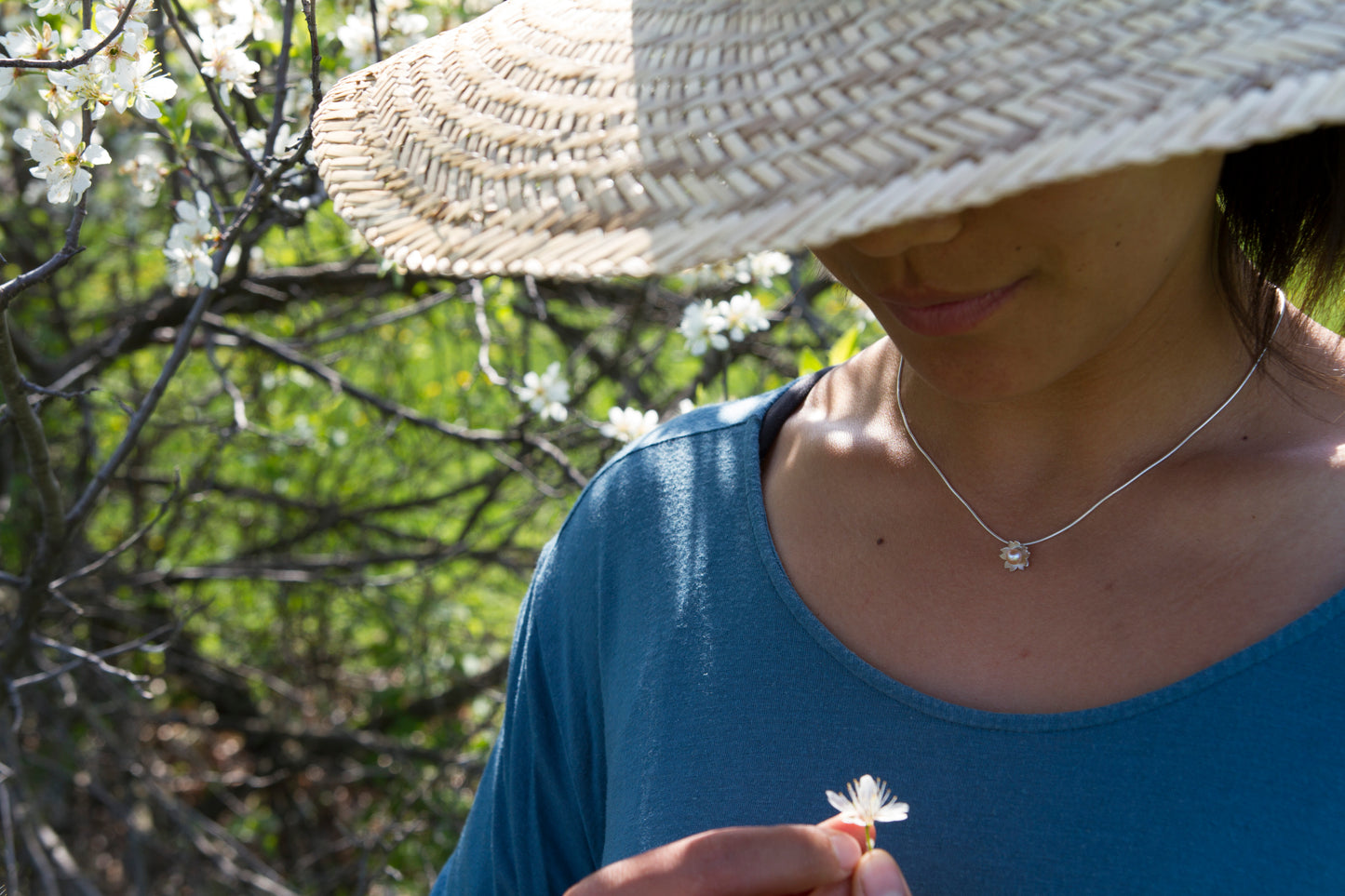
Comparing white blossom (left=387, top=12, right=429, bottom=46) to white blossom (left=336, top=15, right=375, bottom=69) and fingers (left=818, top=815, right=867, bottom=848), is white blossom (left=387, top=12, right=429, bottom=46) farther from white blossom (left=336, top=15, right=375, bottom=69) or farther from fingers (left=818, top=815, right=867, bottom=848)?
fingers (left=818, top=815, right=867, bottom=848)

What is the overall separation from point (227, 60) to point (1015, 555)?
1.22 metres

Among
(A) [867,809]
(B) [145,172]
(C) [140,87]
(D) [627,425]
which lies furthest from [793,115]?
(B) [145,172]

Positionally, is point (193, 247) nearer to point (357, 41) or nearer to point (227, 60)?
point (227, 60)

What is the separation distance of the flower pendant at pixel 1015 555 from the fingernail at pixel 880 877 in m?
0.32

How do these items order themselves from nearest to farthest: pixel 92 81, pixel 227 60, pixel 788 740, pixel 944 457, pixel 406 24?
pixel 788 740 < pixel 944 457 < pixel 92 81 < pixel 227 60 < pixel 406 24

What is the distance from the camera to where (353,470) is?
3520mm

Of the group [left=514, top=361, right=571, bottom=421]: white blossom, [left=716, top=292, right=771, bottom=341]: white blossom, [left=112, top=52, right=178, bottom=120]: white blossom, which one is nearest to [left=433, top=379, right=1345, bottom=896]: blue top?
[left=112, top=52, right=178, bottom=120]: white blossom

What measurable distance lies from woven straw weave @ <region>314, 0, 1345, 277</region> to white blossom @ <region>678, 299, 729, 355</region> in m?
1.09

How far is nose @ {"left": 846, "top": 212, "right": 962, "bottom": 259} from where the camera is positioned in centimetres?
74

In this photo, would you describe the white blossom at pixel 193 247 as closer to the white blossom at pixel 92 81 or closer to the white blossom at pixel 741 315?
the white blossom at pixel 92 81

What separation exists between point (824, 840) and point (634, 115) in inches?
19.5

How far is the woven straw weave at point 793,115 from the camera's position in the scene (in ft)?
1.90

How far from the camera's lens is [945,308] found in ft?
2.70

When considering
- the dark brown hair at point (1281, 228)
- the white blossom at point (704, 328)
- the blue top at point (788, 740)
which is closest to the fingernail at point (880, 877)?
the blue top at point (788, 740)
